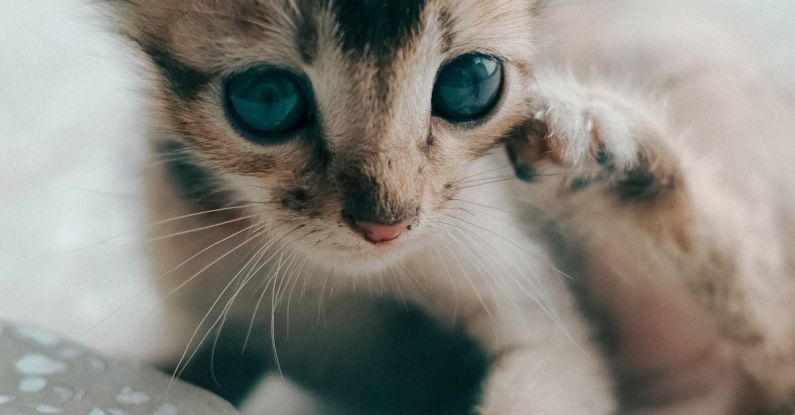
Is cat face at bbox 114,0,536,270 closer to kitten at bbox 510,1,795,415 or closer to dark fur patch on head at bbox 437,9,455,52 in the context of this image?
dark fur patch on head at bbox 437,9,455,52

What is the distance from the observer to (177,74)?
0.65 metres

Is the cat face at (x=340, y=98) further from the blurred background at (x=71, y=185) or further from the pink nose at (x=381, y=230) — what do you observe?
the blurred background at (x=71, y=185)

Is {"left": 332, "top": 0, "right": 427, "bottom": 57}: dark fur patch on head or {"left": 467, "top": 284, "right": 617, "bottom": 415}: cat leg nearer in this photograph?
{"left": 332, "top": 0, "right": 427, "bottom": 57}: dark fur patch on head

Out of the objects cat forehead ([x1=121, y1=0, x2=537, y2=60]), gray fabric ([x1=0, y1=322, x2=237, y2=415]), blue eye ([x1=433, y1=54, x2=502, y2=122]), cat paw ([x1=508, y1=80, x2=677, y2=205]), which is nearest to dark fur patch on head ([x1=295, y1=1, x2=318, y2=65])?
cat forehead ([x1=121, y1=0, x2=537, y2=60])

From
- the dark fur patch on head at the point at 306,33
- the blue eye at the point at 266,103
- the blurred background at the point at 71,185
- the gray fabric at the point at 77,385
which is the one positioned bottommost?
the gray fabric at the point at 77,385

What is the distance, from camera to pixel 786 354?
2.84ft

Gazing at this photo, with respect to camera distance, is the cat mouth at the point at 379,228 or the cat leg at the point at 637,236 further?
the cat leg at the point at 637,236

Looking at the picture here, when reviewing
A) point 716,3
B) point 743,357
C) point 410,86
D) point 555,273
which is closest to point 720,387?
point 743,357

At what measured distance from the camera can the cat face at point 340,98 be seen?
0.57 metres

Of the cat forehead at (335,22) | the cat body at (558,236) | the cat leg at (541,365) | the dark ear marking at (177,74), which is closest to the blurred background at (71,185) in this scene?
the cat body at (558,236)

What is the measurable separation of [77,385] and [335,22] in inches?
16.9

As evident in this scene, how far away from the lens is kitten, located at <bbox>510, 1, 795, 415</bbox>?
2.69 ft

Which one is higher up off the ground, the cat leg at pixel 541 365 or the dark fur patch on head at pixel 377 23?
the dark fur patch on head at pixel 377 23

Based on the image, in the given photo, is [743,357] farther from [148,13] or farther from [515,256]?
[148,13]
